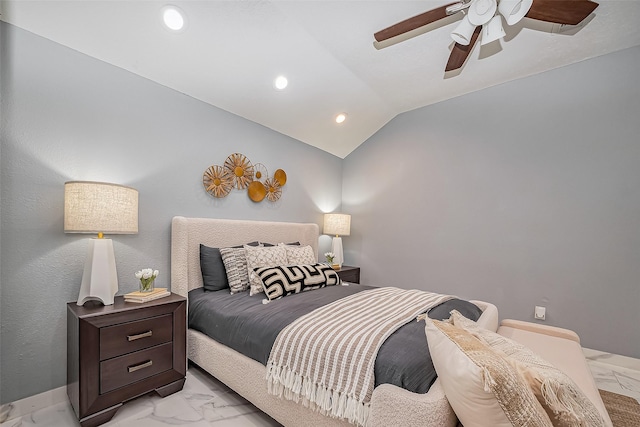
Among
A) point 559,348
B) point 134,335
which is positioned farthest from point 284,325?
point 559,348

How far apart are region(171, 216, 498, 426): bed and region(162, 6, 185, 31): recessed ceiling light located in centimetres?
145

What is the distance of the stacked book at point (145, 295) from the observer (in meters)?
1.92

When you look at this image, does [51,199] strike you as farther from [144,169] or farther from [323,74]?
[323,74]

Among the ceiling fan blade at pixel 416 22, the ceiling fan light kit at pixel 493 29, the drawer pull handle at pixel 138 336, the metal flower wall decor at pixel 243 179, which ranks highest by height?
the ceiling fan blade at pixel 416 22

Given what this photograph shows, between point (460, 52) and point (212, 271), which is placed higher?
point (460, 52)

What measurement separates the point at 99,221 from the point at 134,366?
0.95m

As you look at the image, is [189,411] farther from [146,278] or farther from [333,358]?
[333,358]

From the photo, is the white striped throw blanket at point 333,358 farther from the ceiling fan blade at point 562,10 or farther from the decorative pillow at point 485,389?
the ceiling fan blade at point 562,10

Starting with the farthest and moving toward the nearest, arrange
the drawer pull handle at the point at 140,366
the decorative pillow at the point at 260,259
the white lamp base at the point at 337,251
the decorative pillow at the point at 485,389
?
the white lamp base at the point at 337,251 < the decorative pillow at the point at 260,259 < the drawer pull handle at the point at 140,366 < the decorative pillow at the point at 485,389

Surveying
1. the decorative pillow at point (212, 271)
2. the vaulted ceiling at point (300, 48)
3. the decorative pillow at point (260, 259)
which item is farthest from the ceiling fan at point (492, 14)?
the decorative pillow at point (212, 271)

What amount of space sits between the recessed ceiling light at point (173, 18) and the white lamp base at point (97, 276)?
5.14 ft

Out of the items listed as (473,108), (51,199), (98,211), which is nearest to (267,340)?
(98,211)

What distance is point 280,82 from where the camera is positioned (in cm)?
278

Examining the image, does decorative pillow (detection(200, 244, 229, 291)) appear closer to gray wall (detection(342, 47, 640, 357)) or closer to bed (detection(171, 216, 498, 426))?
bed (detection(171, 216, 498, 426))
